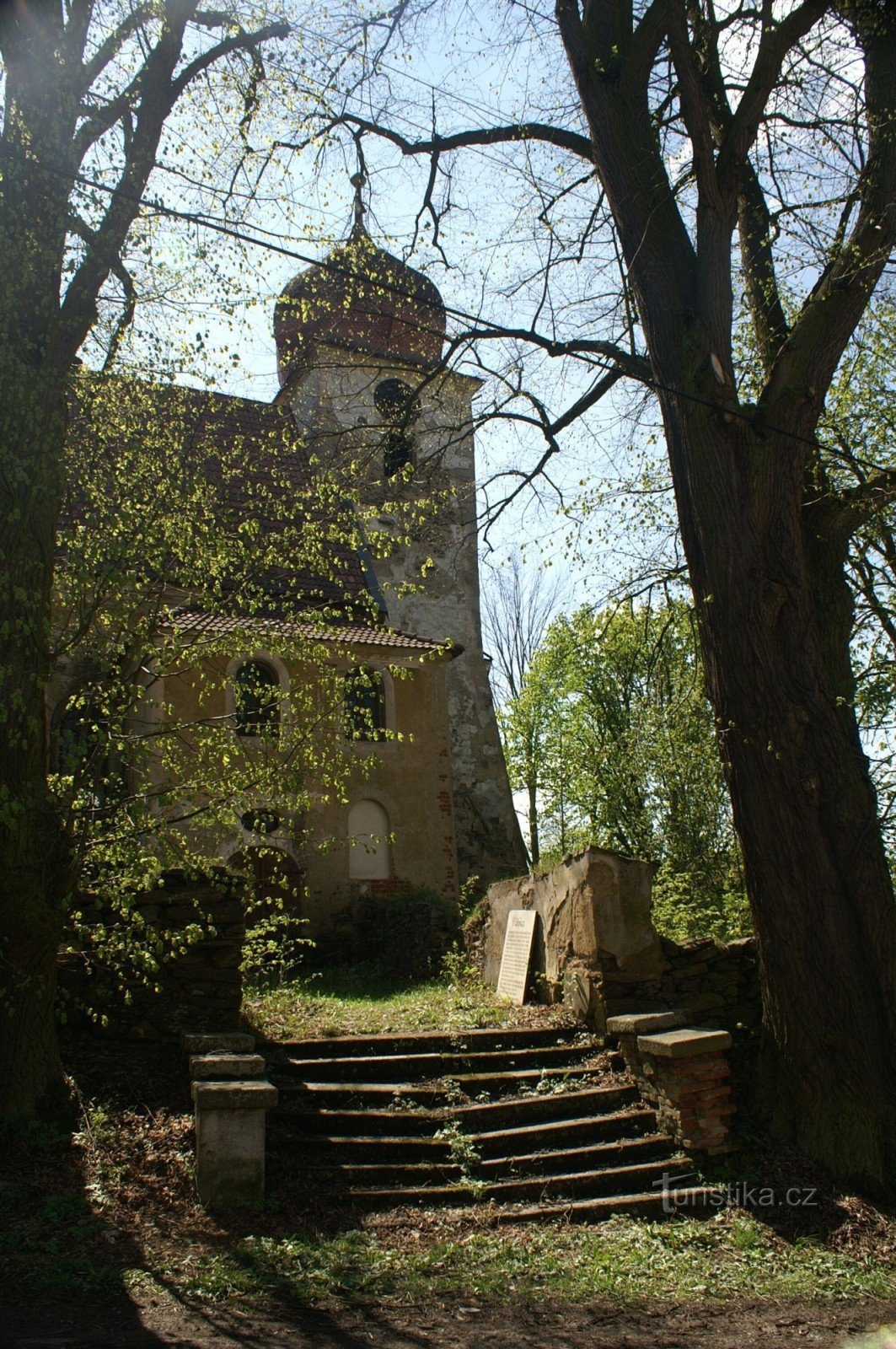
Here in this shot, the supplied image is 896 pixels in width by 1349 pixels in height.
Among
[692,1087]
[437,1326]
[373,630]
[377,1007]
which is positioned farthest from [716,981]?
[373,630]

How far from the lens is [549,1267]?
524cm

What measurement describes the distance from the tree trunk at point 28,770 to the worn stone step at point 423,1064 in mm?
1870

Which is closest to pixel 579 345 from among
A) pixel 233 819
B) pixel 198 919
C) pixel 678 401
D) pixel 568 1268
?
pixel 678 401

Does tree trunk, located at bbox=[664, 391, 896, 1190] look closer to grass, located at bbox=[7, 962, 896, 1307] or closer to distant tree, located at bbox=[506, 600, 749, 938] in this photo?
grass, located at bbox=[7, 962, 896, 1307]

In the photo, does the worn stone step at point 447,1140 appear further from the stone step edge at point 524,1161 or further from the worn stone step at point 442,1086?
the worn stone step at point 442,1086

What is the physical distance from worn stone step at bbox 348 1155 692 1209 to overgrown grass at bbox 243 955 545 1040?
1928 millimetres

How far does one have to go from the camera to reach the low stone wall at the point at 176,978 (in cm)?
745

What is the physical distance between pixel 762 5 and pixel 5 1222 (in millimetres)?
9703

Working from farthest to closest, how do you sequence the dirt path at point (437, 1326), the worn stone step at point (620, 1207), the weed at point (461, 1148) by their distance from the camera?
the weed at point (461, 1148) → the worn stone step at point (620, 1207) → the dirt path at point (437, 1326)

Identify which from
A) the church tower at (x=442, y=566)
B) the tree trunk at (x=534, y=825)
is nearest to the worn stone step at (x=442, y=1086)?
the church tower at (x=442, y=566)

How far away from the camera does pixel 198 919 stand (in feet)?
25.7

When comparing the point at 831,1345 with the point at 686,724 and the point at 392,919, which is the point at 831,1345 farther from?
the point at 392,919

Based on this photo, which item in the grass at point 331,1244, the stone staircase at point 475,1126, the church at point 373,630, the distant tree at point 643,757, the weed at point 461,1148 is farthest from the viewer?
the distant tree at point 643,757

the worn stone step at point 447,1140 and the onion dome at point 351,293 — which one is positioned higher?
the onion dome at point 351,293
